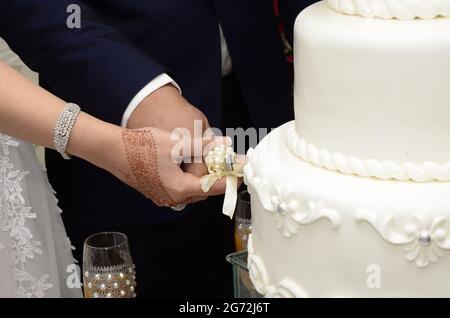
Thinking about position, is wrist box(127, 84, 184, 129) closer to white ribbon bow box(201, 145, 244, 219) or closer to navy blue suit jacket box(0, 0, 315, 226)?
navy blue suit jacket box(0, 0, 315, 226)

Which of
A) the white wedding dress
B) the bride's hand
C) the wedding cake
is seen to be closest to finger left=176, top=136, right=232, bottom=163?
the bride's hand

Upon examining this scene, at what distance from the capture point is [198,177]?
63.5 inches

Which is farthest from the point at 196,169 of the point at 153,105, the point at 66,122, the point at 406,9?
the point at 406,9

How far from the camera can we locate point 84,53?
173cm

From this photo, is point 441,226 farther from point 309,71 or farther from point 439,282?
point 309,71

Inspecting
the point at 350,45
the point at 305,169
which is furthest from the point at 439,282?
the point at 350,45

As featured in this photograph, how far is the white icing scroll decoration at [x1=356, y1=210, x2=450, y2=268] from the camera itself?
1250 mm

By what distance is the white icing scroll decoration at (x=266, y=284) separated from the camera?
1382 millimetres

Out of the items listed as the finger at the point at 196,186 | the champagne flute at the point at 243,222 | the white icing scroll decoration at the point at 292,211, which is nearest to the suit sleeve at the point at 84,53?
the finger at the point at 196,186

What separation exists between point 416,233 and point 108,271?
0.72 meters

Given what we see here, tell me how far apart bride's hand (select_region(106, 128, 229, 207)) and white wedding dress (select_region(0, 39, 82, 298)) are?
14.6 inches

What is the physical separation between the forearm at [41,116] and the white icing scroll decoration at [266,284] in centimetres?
37

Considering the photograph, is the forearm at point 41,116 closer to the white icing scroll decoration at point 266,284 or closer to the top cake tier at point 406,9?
the white icing scroll decoration at point 266,284
